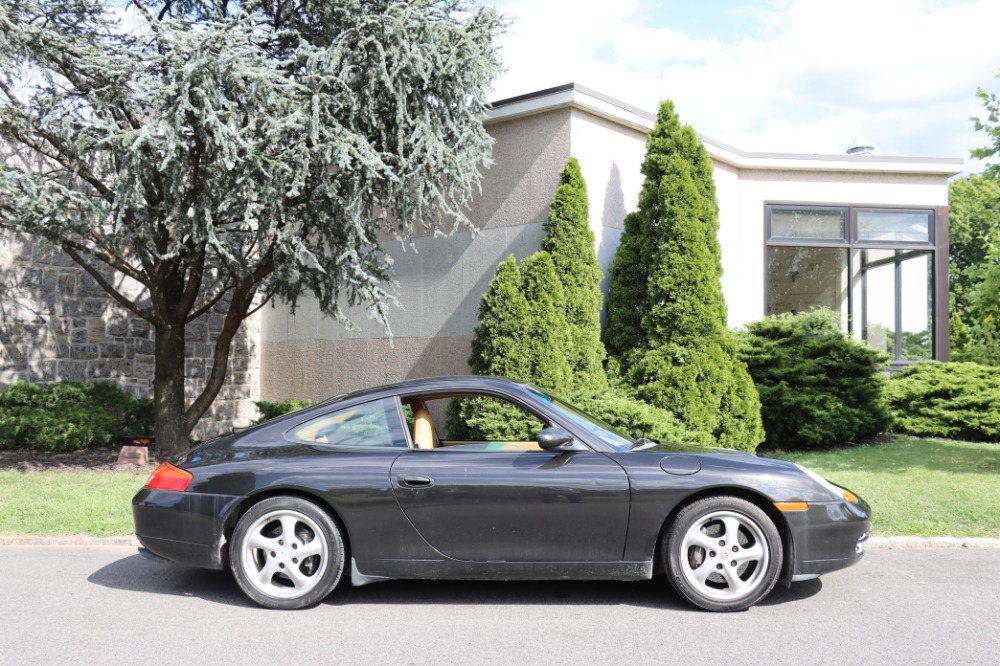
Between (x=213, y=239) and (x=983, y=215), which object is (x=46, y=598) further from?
(x=983, y=215)

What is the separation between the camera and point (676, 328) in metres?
10.6

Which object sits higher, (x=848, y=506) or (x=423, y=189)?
(x=423, y=189)

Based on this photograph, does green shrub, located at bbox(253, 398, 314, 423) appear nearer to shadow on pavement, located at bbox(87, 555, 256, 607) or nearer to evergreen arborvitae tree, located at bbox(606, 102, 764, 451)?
evergreen arborvitae tree, located at bbox(606, 102, 764, 451)

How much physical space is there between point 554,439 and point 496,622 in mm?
1080

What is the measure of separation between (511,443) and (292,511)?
1.42 m

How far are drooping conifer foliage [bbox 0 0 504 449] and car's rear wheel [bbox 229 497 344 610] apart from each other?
4.76 meters

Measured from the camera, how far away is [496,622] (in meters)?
4.56

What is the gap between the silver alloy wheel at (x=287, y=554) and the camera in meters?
4.85

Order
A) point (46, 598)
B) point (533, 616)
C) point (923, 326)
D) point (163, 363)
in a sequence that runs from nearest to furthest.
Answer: point (533, 616), point (46, 598), point (163, 363), point (923, 326)

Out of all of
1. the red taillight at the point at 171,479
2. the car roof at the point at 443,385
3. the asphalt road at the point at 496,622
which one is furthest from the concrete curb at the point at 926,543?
the red taillight at the point at 171,479

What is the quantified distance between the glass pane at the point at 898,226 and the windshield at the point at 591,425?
1158 cm

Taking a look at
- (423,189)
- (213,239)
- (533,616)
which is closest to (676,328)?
(423,189)

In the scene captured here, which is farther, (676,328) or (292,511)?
(676,328)

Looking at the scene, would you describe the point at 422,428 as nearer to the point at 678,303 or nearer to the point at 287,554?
the point at 287,554
